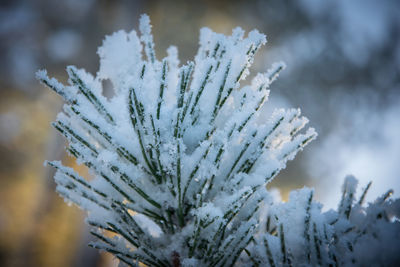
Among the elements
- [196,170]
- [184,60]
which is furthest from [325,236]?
[184,60]

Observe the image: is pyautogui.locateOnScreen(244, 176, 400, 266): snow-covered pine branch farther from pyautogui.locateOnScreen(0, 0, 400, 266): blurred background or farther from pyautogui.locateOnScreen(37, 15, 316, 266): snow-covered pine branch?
pyautogui.locateOnScreen(0, 0, 400, 266): blurred background

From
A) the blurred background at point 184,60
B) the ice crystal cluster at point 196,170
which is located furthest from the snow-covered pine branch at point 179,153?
the blurred background at point 184,60

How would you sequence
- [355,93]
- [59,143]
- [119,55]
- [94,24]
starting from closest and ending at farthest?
[119,55] → [355,93] → [59,143] → [94,24]

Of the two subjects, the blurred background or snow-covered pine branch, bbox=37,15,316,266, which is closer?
snow-covered pine branch, bbox=37,15,316,266

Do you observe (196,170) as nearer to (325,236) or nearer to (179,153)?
(179,153)

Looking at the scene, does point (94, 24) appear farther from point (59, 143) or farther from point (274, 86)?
point (274, 86)

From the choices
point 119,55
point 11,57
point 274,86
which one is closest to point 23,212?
point 11,57

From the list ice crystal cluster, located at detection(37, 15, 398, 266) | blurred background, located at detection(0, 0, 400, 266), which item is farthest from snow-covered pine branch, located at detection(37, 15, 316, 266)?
blurred background, located at detection(0, 0, 400, 266)

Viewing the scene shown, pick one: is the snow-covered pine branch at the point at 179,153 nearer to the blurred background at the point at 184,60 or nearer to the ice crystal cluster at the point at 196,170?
the ice crystal cluster at the point at 196,170
